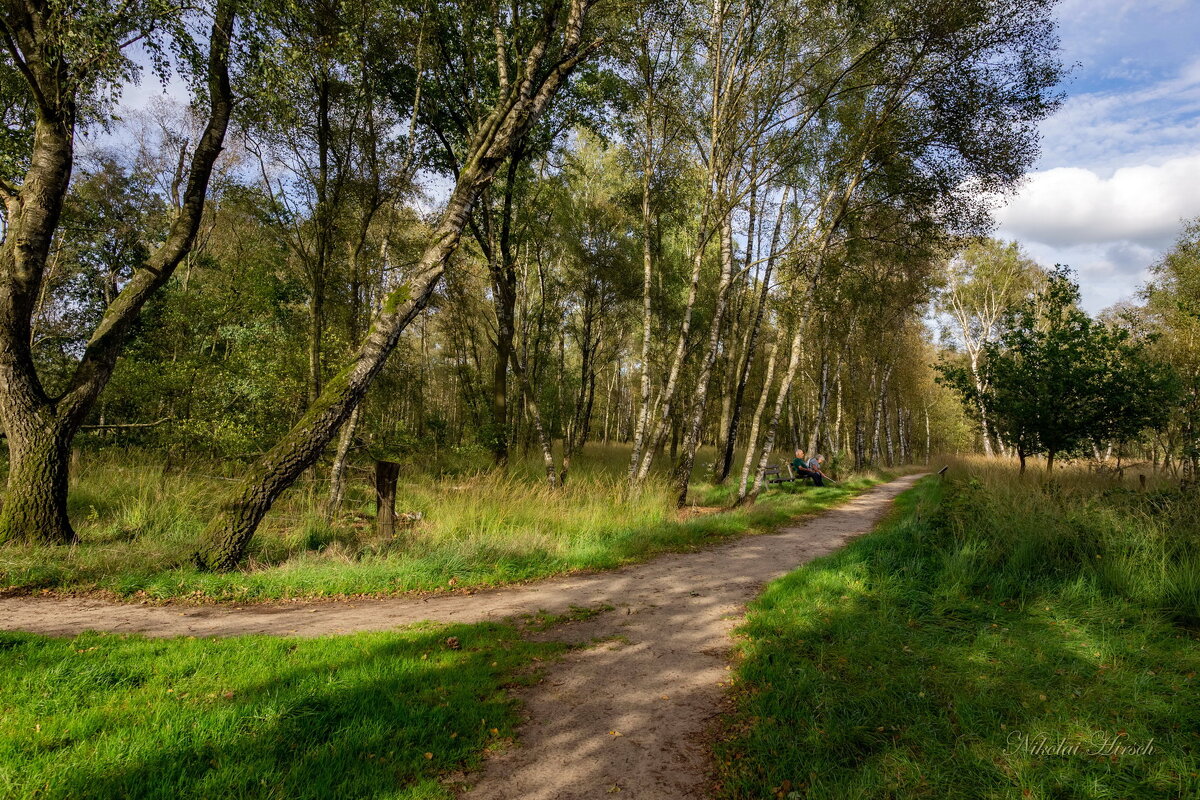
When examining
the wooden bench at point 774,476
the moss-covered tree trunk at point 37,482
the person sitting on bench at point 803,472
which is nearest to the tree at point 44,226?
the moss-covered tree trunk at point 37,482

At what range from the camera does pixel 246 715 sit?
3121 millimetres

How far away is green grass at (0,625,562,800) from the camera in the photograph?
102 inches

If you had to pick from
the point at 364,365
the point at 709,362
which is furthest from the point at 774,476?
the point at 364,365

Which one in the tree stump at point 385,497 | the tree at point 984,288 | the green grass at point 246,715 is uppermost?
the tree at point 984,288

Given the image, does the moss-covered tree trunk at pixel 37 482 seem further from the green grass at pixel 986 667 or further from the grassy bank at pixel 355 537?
the green grass at pixel 986 667

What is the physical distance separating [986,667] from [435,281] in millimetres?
7172

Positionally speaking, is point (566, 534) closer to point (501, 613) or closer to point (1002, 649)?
point (501, 613)

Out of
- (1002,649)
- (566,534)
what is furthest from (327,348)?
(1002,649)

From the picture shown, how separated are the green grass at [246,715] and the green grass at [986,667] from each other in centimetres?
182

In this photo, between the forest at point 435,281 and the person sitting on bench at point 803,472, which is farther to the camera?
the person sitting on bench at point 803,472

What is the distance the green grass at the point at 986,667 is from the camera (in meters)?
2.76

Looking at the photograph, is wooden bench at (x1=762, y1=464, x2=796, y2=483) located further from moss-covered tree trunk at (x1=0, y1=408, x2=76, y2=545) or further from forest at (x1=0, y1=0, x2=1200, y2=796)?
moss-covered tree trunk at (x1=0, y1=408, x2=76, y2=545)

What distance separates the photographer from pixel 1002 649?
4082mm

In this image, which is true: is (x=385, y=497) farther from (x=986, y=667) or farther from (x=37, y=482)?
(x=986, y=667)
